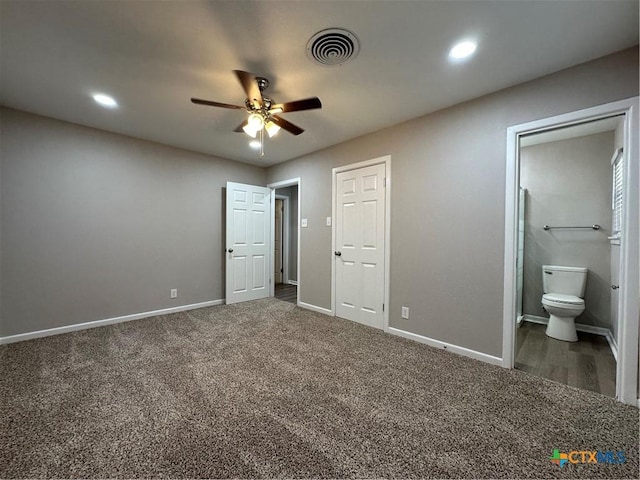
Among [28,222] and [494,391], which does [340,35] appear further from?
[28,222]

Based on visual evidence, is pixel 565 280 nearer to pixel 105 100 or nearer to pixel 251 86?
pixel 251 86

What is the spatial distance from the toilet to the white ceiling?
239cm

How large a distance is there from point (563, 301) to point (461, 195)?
174 centimetres

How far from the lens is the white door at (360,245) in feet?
10.5

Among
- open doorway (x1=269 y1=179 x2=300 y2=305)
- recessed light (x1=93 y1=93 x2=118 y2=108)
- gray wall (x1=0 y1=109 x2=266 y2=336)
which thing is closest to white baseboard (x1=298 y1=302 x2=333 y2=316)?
gray wall (x1=0 y1=109 x2=266 y2=336)

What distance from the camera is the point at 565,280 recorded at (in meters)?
3.21

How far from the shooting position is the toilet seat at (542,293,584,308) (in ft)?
9.29

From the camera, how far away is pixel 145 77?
84.3 inches

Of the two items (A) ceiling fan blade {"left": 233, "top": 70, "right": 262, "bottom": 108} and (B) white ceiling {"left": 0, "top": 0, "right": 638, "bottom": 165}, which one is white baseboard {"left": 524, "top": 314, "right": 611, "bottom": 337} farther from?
(A) ceiling fan blade {"left": 233, "top": 70, "right": 262, "bottom": 108}

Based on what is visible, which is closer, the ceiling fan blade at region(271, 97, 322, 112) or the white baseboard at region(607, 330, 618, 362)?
the ceiling fan blade at region(271, 97, 322, 112)

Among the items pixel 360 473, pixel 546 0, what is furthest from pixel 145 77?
pixel 360 473

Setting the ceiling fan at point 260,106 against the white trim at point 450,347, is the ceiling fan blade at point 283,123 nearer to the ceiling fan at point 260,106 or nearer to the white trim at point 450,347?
the ceiling fan at point 260,106

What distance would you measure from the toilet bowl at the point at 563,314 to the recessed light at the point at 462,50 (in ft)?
9.08

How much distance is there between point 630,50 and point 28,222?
547 centimetres
